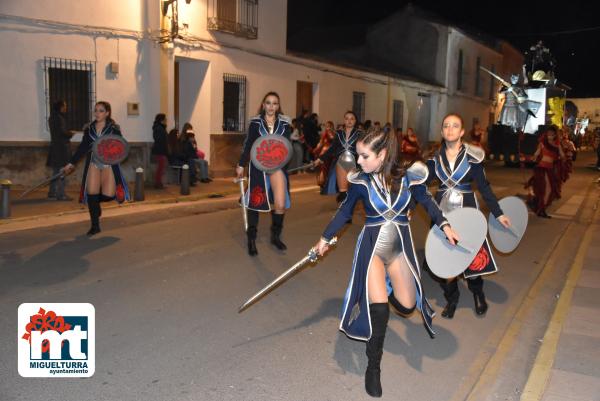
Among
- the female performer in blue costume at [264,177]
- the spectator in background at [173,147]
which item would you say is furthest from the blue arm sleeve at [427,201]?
the spectator in background at [173,147]

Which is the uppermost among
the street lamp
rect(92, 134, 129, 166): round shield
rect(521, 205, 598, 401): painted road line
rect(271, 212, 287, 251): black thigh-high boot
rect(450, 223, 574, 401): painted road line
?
the street lamp

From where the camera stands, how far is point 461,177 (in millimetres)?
5203

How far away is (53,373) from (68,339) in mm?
256

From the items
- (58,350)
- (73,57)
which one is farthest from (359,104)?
(58,350)

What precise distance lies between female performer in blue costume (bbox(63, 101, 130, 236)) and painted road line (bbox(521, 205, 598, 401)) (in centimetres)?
573

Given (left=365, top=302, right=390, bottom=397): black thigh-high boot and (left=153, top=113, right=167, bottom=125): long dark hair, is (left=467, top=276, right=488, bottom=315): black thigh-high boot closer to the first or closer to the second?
(left=365, top=302, right=390, bottom=397): black thigh-high boot

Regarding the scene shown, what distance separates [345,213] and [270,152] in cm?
326

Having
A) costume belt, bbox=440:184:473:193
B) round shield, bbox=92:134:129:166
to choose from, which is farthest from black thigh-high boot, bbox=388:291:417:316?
round shield, bbox=92:134:129:166

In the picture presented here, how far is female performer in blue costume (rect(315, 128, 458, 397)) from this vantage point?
12.5 feet

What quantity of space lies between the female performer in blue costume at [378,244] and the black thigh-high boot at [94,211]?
16.8 feet

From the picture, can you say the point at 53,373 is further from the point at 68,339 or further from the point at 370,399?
the point at 370,399

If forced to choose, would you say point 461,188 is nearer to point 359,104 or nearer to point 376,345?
point 376,345

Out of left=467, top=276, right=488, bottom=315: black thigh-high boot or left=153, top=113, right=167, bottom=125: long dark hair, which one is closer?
left=467, top=276, right=488, bottom=315: black thigh-high boot

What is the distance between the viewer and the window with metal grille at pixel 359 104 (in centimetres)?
2493
